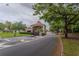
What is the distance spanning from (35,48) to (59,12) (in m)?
0.50

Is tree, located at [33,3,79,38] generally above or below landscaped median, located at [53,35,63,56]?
above

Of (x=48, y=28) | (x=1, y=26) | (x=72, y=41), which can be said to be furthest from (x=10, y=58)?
(x=72, y=41)

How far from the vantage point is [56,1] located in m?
2.77

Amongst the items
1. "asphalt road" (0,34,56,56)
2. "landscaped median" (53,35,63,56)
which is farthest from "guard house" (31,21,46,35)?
"landscaped median" (53,35,63,56)

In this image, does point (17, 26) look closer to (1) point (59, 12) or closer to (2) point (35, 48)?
(2) point (35, 48)

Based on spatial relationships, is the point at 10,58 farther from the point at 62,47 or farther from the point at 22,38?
the point at 62,47

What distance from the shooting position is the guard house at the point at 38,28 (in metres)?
2.81

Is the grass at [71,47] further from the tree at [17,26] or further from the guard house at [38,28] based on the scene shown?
the tree at [17,26]

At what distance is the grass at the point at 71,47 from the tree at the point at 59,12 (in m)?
0.08

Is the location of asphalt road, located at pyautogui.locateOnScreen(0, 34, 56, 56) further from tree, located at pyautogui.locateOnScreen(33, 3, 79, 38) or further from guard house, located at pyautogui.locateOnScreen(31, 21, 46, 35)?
tree, located at pyautogui.locateOnScreen(33, 3, 79, 38)

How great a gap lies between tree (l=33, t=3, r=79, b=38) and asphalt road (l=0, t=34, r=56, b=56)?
0.20 meters

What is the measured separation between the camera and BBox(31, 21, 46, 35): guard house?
281 centimetres

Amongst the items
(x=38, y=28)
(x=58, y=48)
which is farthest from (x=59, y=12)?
(x=58, y=48)

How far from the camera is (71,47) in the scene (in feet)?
9.06
